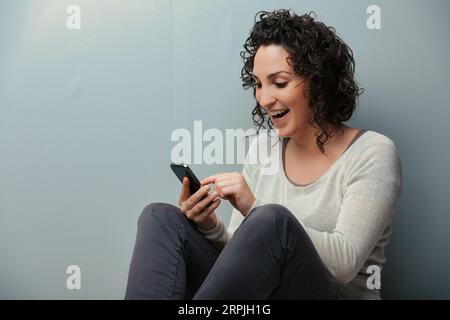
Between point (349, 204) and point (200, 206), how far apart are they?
32 cm

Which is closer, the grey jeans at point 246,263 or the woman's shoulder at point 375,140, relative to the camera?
the grey jeans at point 246,263

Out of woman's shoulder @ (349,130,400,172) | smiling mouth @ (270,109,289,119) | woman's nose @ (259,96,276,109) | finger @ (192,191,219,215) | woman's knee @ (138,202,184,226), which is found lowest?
woman's knee @ (138,202,184,226)

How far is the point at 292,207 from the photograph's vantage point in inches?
→ 53.1

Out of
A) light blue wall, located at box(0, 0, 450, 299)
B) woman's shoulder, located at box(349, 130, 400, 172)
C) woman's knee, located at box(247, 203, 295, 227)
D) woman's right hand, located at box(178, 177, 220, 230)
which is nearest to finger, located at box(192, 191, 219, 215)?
woman's right hand, located at box(178, 177, 220, 230)

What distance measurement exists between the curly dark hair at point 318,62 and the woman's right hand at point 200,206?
296 mm

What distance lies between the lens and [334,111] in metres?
1.40

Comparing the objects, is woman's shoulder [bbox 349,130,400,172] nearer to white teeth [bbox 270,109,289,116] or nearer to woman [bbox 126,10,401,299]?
woman [bbox 126,10,401,299]

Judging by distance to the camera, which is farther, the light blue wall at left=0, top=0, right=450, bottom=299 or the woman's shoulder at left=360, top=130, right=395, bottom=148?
the light blue wall at left=0, top=0, right=450, bottom=299

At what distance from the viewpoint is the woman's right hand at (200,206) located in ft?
4.16

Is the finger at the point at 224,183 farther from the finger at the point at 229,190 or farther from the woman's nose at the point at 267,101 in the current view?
the woman's nose at the point at 267,101

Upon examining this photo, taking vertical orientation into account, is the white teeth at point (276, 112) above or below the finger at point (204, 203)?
above

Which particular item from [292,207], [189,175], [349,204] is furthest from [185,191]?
[349,204]

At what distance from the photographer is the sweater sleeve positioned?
1.14 m

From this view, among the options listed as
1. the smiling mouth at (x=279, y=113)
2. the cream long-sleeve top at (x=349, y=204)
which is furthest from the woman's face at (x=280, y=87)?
the cream long-sleeve top at (x=349, y=204)
